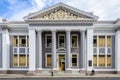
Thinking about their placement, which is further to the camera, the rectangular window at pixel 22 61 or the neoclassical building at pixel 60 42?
the rectangular window at pixel 22 61

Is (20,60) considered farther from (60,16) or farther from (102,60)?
(102,60)

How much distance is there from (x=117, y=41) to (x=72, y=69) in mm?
8650

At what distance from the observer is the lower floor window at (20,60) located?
49438mm

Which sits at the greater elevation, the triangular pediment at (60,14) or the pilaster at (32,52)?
the triangular pediment at (60,14)

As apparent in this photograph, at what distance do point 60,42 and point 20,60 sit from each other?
7453 millimetres

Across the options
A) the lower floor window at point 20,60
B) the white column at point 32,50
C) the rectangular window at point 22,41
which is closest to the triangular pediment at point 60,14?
the white column at point 32,50

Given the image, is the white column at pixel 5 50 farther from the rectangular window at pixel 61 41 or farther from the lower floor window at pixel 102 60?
the lower floor window at pixel 102 60

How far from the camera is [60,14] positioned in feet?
153

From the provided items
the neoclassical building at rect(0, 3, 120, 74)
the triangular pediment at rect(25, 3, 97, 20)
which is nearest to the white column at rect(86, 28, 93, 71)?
the neoclassical building at rect(0, 3, 120, 74)

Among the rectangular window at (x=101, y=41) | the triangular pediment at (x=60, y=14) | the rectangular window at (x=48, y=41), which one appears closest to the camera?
the triangular pediment at (x=60, y=14)

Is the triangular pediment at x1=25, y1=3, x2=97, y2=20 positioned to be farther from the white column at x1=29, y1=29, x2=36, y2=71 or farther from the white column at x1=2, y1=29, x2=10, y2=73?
the white column at x1=2, y1=29, x2=10, y2=73

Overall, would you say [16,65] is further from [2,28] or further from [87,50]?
[87,50]

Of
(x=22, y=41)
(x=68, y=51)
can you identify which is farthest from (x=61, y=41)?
(x=22, y=41)

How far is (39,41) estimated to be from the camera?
153 ft
